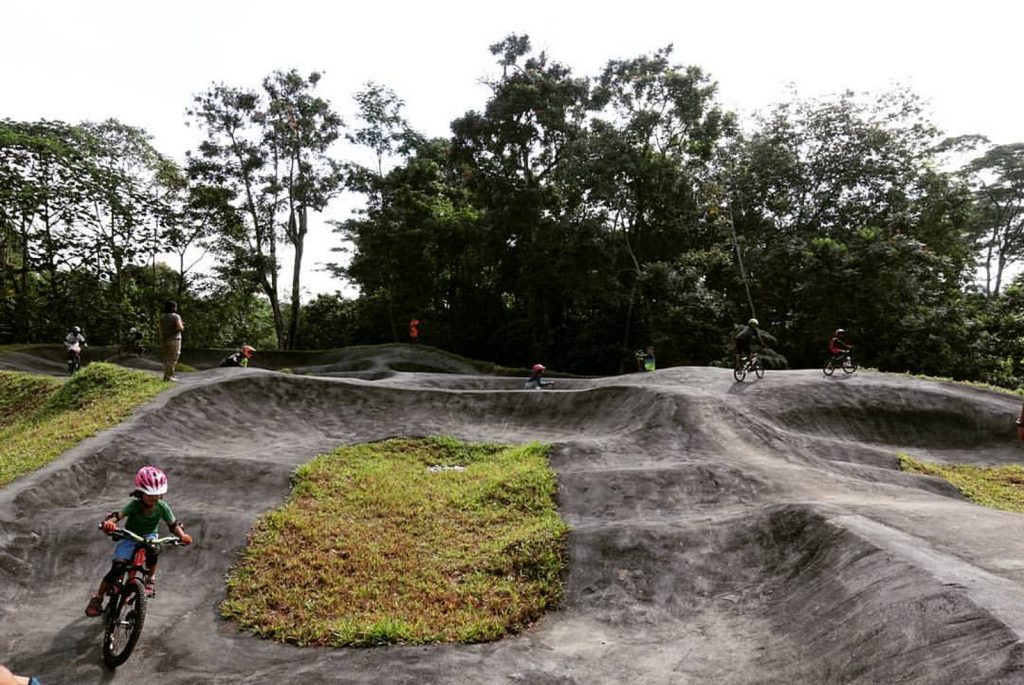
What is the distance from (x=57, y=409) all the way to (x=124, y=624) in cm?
1058

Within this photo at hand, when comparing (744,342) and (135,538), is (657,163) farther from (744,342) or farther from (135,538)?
(135,538)

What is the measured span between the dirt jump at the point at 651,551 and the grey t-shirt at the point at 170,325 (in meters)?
1.22

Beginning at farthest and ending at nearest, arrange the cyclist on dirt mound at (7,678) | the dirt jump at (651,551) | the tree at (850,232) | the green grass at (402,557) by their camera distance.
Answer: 1. the tree at (850,232)
2. the green grass at (402,557)
3. the dirt jump at (651,551)
4. the cyclist on dirt mound at (7,678)

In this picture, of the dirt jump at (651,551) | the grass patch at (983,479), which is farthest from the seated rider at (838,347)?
the grass patch at (983,479)

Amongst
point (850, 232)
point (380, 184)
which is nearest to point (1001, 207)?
point (850, 232)

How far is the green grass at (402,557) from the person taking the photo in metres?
5.98

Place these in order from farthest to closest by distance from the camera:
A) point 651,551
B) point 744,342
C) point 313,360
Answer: point 313,360 < point 744,342 < point 651,551

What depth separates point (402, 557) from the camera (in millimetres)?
7535

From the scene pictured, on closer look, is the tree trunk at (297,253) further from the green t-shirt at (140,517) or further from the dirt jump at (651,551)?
the green t-shirt at (140,517)

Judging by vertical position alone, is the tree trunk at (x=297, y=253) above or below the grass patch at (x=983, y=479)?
above

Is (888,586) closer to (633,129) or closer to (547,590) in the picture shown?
(547,590)

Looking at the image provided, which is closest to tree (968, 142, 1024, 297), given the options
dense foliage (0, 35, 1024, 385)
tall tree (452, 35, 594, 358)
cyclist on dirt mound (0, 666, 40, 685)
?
dense foliage (0, 35, 1024, 385)

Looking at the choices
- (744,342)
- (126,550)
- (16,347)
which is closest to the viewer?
(126,550)

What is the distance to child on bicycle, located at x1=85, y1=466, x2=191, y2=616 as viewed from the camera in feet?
18.6
